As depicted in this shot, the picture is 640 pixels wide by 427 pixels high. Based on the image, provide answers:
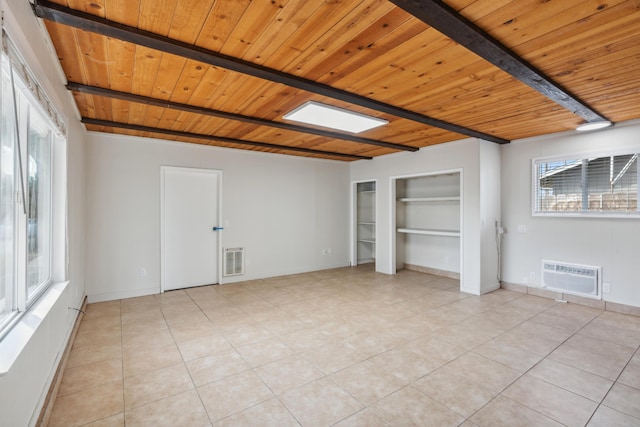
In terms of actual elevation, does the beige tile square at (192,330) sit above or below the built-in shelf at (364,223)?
below

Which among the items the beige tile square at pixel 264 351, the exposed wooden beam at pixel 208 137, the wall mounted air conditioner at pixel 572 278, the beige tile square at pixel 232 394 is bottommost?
the beige tile square at pixel 232 394

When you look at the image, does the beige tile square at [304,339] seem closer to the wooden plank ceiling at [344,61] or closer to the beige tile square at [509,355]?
the beige tile square at [509,355]

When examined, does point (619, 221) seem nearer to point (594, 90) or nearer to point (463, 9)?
point (594, 90)

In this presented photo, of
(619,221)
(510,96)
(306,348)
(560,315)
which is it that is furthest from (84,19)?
(619,221)

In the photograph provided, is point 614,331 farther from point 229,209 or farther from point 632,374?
point 229,209

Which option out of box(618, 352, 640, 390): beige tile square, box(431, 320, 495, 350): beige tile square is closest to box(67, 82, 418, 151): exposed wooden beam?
box(431, 320, 495, 350): beige tile square

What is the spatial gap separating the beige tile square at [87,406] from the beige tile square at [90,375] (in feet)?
0.24

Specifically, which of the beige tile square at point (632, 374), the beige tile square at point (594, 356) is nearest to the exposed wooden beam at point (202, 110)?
the beige tile square at point (594, 356)

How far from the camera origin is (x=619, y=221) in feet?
12.7

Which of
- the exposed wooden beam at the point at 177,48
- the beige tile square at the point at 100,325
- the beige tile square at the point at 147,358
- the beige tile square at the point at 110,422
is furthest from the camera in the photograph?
the beige tile square at the point at 100,325

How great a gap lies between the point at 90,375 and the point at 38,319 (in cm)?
90

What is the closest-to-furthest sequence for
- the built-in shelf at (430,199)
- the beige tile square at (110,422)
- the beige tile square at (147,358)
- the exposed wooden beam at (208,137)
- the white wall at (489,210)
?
the beige tile square at (110,422), the beige tile square at (147,358), the exposed wooden beam at (208,137), the white wall at (489,210), the built-in shelf at (430,199)

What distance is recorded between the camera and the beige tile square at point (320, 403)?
1.96m

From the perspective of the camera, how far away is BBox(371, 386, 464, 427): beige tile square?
1.92 m
